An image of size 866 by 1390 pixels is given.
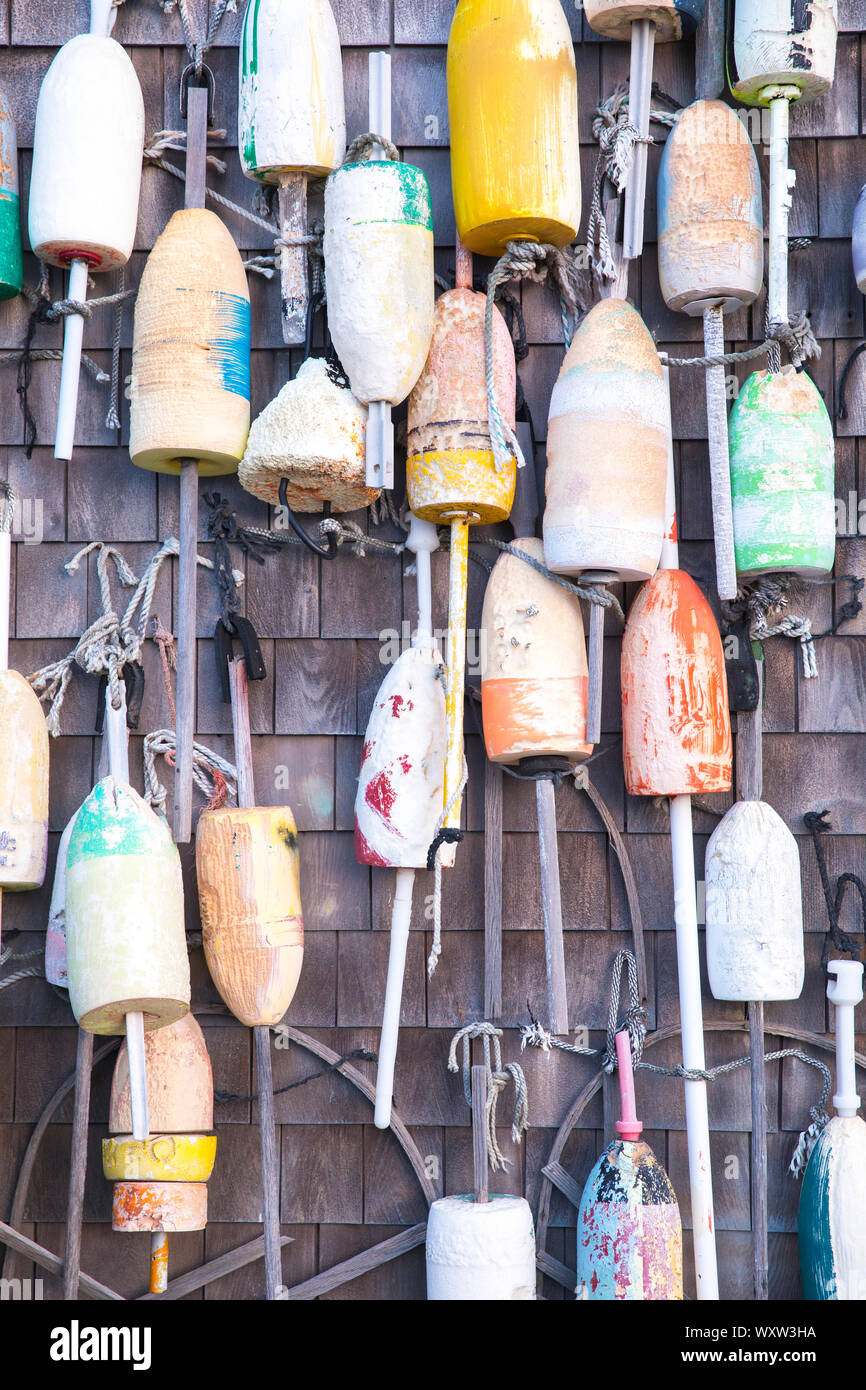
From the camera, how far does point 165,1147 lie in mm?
2420

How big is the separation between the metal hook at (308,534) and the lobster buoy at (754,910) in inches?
35.5

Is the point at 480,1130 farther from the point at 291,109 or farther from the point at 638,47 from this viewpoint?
the point at 638,47

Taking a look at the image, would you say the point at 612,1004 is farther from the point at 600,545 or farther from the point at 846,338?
the point at 846,338

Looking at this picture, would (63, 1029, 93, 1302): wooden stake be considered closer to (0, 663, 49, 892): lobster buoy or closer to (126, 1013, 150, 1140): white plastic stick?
(126, 1013, 150, 1140): white plastic stick

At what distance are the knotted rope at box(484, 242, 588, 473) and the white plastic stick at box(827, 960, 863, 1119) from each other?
3.58 ft

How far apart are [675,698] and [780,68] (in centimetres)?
118

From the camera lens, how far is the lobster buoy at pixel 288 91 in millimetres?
2607

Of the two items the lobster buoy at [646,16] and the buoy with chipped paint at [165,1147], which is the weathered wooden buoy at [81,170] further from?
the buoy with chipped paint at [165,1147]

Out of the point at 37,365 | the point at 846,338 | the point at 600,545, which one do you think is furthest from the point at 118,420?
the point at 846,338

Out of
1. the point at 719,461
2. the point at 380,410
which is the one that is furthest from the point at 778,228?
the point at 380,410

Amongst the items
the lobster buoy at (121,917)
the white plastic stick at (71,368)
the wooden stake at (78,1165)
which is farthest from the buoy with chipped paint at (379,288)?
the wooden stake at (78,1165)

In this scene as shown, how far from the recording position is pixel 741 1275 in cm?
256

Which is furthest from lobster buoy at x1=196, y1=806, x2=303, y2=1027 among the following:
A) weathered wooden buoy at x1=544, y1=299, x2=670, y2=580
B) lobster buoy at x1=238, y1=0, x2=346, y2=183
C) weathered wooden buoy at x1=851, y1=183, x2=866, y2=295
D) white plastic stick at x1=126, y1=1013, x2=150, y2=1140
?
weathered wooden buoy at x1=851, y1=183, x2=866, y2=295
